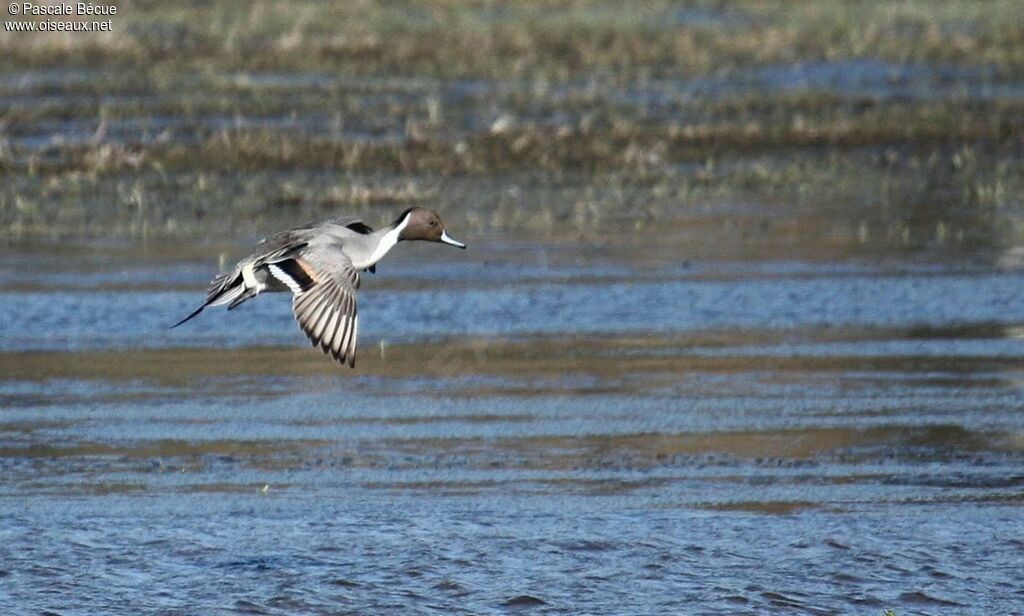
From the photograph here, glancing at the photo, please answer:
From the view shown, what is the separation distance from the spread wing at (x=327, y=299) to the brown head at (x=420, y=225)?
377 mm

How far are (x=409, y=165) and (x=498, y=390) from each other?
7.82 m

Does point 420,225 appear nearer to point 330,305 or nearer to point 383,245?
point 383,245

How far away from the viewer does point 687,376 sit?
32.9 feet

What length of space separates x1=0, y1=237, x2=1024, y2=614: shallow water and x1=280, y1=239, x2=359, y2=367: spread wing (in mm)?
643

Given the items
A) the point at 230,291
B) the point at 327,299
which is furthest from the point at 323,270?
the point at 230,291

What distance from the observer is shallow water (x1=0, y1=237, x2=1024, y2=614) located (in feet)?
23.8

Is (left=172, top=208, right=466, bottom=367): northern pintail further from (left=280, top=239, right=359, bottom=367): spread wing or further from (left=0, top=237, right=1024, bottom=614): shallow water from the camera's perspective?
(left=0, top=237, right=1024, bottom=614): shallow water

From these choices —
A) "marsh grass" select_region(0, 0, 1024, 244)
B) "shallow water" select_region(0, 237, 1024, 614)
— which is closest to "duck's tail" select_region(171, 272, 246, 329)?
"shallow water" select_region(0, 237, 1024, 614)

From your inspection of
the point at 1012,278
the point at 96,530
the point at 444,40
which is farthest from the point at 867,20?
the point at 96,530

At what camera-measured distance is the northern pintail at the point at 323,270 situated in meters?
7.86

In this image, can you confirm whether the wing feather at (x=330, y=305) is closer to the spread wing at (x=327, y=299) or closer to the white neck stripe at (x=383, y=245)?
the spread wing at (x=327, y=299)

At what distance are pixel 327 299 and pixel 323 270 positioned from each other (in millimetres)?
214

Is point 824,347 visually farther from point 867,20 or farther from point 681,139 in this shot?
point 867,20

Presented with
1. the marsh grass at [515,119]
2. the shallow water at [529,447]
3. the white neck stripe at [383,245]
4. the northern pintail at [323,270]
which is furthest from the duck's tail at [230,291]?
the marsh grass at [515,119]
